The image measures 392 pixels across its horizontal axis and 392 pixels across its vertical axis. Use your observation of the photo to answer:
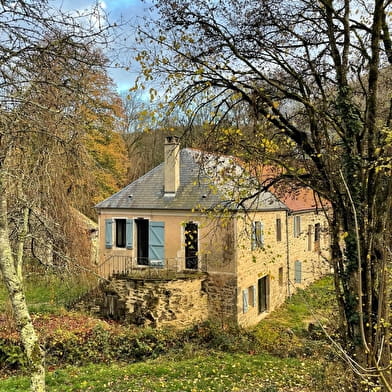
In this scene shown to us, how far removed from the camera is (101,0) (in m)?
3.21

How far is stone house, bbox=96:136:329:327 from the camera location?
43.2ft

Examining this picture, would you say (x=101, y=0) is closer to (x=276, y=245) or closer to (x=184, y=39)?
(x=184, y=39)

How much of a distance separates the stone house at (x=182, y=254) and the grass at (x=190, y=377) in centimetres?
385

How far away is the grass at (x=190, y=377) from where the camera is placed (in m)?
6.73

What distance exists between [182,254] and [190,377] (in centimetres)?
750

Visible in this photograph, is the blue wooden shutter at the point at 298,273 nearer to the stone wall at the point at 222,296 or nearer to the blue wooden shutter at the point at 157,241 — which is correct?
the stone wall at the point at 222,296

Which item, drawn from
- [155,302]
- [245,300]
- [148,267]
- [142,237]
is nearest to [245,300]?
[245,300]

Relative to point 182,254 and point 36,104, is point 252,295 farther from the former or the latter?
point 36,104

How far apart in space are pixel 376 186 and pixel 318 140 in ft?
4.01

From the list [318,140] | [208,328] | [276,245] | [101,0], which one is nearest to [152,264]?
[208,328]

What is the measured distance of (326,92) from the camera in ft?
21.2

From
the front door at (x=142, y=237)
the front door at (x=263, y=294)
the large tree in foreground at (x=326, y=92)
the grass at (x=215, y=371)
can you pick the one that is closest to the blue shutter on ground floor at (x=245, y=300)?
the front door at (x=263, y=294)

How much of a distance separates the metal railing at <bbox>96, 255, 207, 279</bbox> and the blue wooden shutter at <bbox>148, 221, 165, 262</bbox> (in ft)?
0.76

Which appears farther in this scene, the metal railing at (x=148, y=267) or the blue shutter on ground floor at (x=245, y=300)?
the blue shutter on ground floor at (x=245, y=300)
